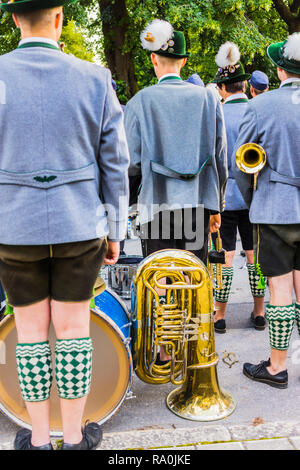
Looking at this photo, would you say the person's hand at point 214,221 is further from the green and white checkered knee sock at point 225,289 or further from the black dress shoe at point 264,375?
the black dress shoe at point 264,375

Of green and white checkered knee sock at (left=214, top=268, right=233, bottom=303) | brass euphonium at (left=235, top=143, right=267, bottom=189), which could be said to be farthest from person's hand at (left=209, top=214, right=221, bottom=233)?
green and white checkered knee sock at (left=214, top=268, right=233, bottom=303)

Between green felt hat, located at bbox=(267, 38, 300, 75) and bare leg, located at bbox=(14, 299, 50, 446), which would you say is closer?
bare leg, located at bbox=(14, 299, 50, 446)

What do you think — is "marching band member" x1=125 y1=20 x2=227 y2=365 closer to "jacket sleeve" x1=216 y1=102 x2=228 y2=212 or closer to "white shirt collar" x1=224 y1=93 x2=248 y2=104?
"jacket sleeve" x1=216 y1=102 x2=228 y2=212

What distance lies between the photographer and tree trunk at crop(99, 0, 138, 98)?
33.9 feet

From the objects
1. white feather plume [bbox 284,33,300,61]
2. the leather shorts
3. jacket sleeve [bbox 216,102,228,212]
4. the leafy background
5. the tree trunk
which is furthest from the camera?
the tree trunk

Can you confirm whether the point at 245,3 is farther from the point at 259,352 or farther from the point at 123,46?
the point at 259,352

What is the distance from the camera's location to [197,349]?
266 cm

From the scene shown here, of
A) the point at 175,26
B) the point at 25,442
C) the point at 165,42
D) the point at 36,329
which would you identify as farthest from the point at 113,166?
the point at 175,26

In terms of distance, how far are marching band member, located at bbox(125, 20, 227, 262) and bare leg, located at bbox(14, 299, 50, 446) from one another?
1068mm

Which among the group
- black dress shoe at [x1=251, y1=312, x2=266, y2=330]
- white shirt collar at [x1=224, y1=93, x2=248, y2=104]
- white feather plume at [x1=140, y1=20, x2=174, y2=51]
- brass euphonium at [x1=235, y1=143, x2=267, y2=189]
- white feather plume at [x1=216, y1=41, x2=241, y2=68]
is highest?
white feather plume at [x1=140, y1=20, x2=174, y2=51]

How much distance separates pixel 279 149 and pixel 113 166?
117cm

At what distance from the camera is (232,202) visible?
3.72 m

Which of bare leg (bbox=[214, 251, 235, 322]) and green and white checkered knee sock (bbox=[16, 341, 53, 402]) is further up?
green and white checkered knee sock (bbox=[16, 341, 53, 402])

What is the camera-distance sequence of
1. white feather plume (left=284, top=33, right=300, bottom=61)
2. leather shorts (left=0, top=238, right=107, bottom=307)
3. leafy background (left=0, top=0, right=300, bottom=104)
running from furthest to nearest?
1. leafy background (left=0, top=0, right=300, bottom=104)
2. white feather plume (left=284, top=33, right=300, bottom=61)
3. leather shorts (left=0, top=238, right=107, bottom=307)
